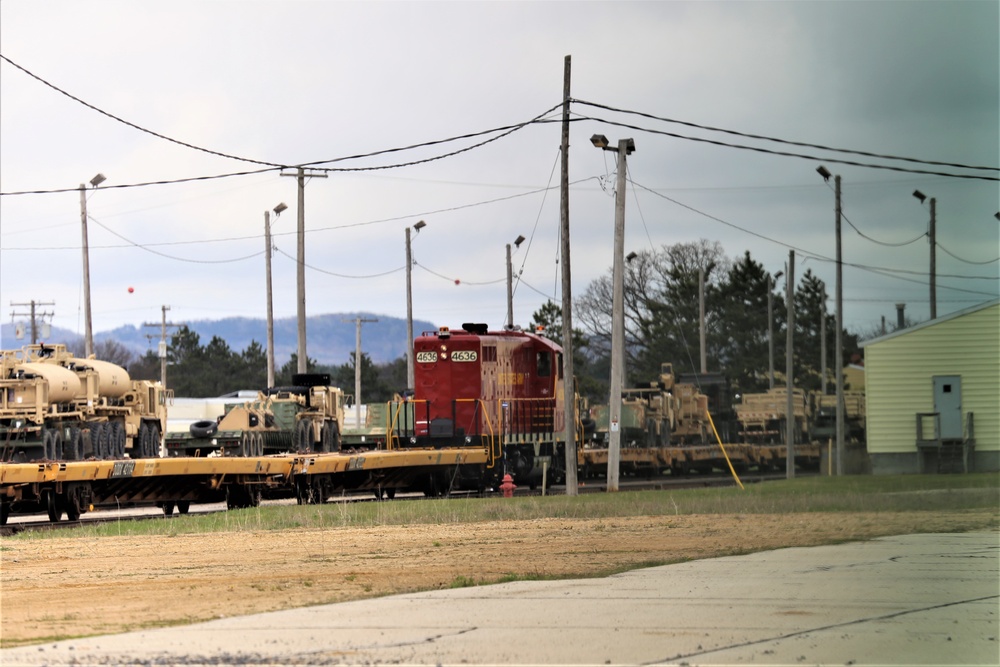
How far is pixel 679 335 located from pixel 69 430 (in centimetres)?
3759

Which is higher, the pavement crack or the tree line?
the tree line

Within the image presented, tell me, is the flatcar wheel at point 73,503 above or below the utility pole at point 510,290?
below

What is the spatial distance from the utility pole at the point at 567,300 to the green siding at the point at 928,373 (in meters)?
7.66

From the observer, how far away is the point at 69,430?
1268 inches

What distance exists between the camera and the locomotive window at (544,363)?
38.7m

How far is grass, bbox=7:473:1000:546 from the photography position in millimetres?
23203

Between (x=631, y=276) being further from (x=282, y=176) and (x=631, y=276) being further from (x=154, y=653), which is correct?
(x=154, y=653)

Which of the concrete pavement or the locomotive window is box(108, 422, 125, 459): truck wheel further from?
the concrete pavement

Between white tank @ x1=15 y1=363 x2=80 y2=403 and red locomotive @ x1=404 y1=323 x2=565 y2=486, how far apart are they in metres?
9.48

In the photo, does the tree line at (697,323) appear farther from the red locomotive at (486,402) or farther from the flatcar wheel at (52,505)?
the flatcar wheel at (52,505)

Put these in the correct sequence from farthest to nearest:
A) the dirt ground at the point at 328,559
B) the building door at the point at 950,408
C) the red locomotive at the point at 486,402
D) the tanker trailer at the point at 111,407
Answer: the red locomotive at the point at 486,402 < the tanker trailer at the point at 111,407 < the building door at the point at 950,408 < the dirt ground at the point at 328,559

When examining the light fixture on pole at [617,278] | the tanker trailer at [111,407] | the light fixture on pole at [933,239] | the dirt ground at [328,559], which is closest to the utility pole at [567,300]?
the light fixture on pole at [617,278]

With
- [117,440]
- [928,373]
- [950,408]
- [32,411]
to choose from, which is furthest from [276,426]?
[950,408]

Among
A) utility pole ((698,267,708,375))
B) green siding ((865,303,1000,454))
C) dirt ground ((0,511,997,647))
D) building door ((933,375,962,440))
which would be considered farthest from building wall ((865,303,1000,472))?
utility pole ((698,267,708,375))
